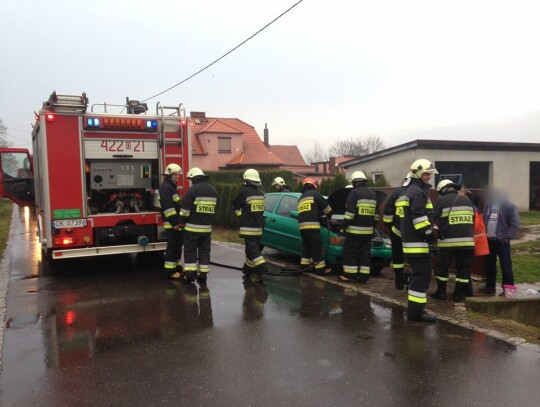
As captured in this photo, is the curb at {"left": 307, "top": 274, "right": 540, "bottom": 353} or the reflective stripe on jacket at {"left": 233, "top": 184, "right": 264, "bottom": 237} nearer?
the curb at {"left": 307, "top": 274, "right": 540, "bottom": 353}

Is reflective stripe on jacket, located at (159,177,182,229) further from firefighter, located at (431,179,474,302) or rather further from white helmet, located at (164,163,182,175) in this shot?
firefighter, located at (431,179,474,302)

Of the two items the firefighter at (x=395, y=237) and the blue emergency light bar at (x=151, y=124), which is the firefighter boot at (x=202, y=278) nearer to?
the blue emergency light bar at (x=151, y=124)

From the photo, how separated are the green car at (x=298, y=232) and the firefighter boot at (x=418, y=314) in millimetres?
2648

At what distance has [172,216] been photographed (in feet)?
23.9

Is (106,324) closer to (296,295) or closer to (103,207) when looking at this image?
(296,295)

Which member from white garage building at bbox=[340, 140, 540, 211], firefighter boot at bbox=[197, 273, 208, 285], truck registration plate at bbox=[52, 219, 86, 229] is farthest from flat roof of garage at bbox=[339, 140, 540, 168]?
truck registration plate at bbox=[52, 219, 86, 229]

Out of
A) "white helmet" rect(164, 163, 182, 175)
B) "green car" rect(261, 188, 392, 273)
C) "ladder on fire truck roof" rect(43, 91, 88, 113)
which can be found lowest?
"green car" rect(261, 188, 392, 273)

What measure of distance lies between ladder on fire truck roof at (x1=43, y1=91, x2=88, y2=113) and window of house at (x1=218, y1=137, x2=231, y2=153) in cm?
3136

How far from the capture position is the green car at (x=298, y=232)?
802 centimetres

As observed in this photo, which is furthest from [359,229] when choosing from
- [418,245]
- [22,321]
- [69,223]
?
[22,321]

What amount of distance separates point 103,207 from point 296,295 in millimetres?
3890

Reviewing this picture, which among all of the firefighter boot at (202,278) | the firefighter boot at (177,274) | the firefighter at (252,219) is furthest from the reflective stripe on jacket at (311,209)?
the firefighter boot at (177,274)

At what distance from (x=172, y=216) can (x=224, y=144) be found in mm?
31926

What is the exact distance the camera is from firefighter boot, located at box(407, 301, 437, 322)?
531 centimetres
